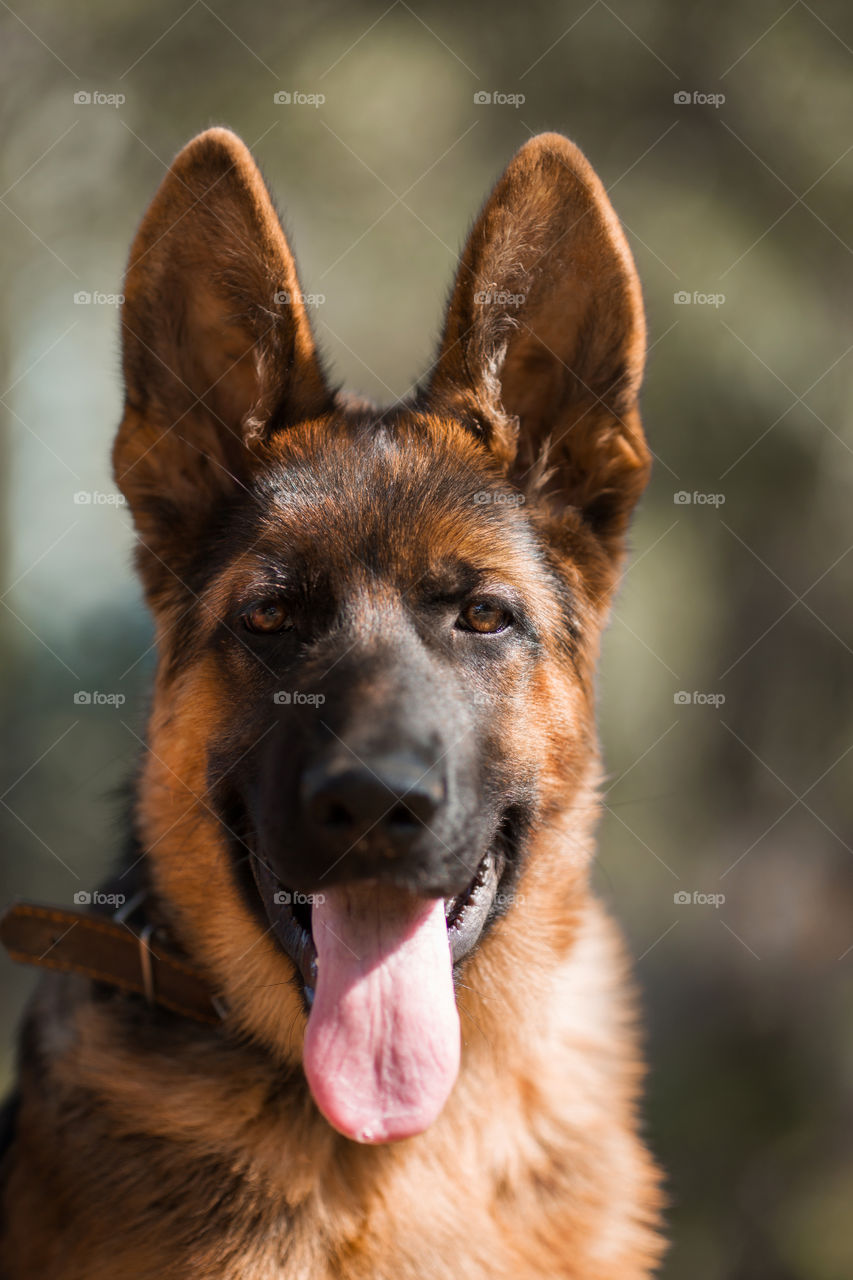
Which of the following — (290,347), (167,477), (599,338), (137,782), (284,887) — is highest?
(599,338)

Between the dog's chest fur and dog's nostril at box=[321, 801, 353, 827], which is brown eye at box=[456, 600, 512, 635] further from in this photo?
the dog's chest fur

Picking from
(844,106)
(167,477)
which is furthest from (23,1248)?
(844,106)


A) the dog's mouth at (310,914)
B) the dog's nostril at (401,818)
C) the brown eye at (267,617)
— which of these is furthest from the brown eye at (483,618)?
the dog's nostril at (401,818)

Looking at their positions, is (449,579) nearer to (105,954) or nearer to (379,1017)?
(379,1017)

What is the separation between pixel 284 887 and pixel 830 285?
589 cm

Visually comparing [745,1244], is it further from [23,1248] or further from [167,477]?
[167,477]

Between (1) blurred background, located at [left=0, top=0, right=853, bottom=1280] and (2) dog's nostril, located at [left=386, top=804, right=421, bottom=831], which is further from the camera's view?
(1) blurred background, located at [left=0, top=0, right=853, bottom=1280]

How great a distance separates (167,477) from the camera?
3289 mm

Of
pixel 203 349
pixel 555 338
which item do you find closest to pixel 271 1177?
pixel 203 349

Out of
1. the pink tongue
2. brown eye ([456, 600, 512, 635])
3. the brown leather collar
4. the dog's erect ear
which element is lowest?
the brown leather collar

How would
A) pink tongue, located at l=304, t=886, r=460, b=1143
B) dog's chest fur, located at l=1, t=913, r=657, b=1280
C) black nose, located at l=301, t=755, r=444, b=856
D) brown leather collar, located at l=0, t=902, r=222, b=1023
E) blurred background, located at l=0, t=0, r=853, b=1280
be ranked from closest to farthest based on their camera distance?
black nose, located at l=301, t=755, r=444, b=856 < pink tongue, located at l=304, t=886, r=460, b=1143 < dog's chest fur, located at l=1, t=913, r=657, b=1280 < brown leather collar, located at l=0, t=902, r=222, b=1023 < blurred background, located at l=0, t=0, r=853, b=1280

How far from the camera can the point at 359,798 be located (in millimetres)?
2363

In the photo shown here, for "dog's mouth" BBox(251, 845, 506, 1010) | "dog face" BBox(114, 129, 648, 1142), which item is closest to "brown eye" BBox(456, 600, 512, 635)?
"dog face" BBox(114, 129, 648, 1142)

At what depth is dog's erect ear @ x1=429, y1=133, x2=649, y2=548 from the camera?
3.07 m
